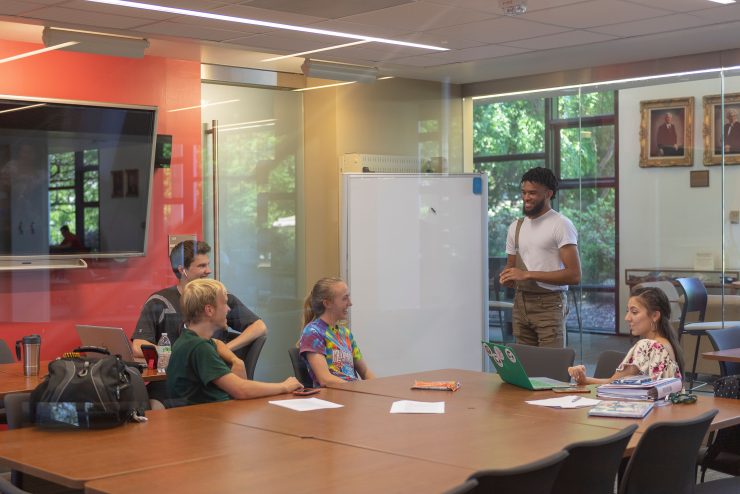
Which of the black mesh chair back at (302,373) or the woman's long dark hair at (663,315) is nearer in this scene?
the woman's long dark hair at (663,315)

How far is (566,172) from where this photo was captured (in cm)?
941

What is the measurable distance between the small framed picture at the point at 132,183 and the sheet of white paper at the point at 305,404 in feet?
→ 11.5


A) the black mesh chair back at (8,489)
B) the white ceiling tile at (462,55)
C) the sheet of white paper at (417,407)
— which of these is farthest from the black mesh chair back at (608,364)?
the black mesh chair back at (8,489)

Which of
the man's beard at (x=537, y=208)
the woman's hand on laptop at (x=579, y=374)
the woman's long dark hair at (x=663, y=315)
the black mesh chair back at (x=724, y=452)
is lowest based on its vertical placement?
the black mesh chair back at (x=724, y=452)

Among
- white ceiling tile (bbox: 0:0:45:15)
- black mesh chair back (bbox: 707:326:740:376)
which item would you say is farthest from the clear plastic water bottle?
black mesh chair back (bbox: 707:326:740:376)

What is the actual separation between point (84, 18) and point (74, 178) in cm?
141

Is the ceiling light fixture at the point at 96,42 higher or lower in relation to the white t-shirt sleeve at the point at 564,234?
higher

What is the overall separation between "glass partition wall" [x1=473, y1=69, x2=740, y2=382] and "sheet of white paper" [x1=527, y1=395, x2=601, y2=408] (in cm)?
433

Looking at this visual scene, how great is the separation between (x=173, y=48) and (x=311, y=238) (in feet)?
7.45

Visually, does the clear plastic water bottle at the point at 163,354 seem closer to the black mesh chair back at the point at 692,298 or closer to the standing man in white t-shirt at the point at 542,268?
the standing man in white t-shirt at the point at 542,268

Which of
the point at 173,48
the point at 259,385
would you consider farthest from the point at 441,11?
the point at 259,385

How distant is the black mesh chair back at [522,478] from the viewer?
2840mm

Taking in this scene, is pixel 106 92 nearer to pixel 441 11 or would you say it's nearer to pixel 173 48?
pixel 173 48

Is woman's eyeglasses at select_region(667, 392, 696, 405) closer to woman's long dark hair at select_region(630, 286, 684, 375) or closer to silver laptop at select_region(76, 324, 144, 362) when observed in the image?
woman's long dark hair at select_region(630, 286, 684, 375)
